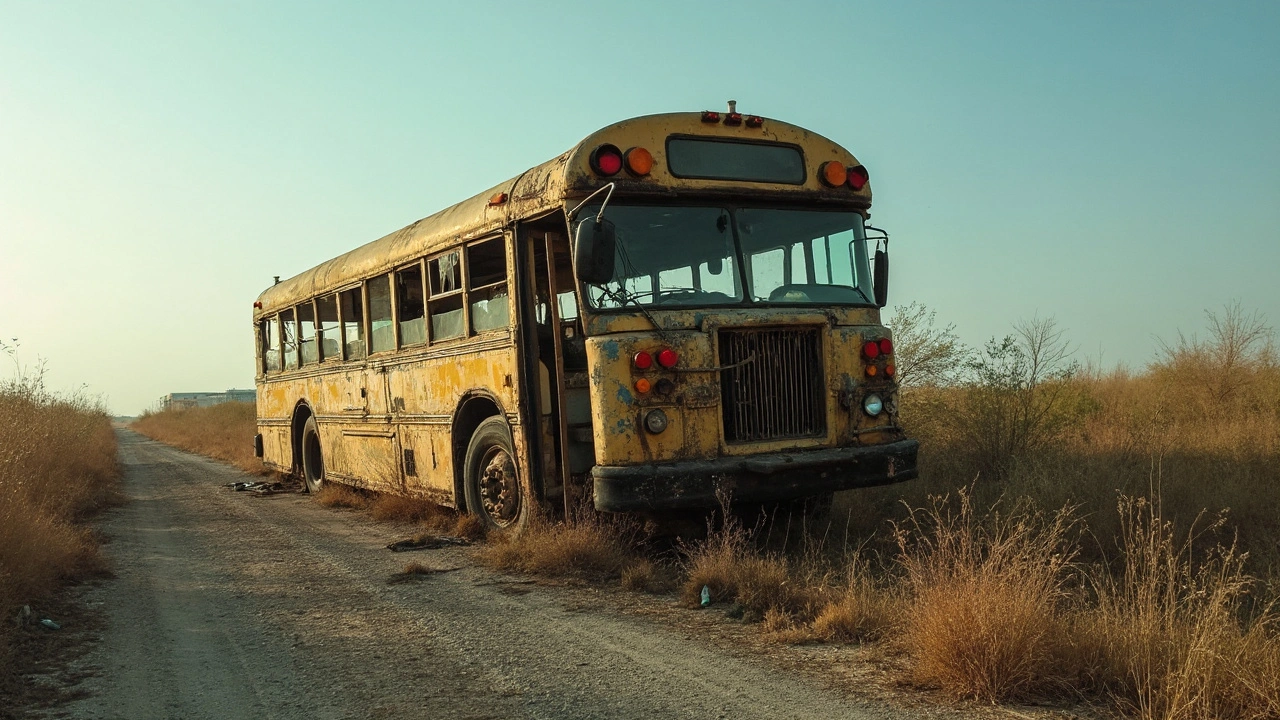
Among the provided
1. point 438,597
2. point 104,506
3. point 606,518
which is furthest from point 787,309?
point 104,506

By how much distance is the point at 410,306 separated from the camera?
9.55 meters

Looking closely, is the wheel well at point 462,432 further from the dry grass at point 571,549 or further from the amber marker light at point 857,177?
the amber marker light at point 857,177

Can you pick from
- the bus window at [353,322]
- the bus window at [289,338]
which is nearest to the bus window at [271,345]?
the bus window at [289,338]

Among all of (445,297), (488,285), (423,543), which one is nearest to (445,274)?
(445,297)

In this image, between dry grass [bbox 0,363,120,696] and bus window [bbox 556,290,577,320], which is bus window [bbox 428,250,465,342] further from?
dry grass [bbox 0,363,120,696]

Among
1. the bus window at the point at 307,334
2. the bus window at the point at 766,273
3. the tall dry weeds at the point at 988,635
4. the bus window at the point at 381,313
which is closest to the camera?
the tall dry weeds at the point at 988,635

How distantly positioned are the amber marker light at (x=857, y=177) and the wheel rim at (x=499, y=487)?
336 cm

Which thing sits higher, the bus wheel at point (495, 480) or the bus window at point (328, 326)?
the bus window at point (328, 326)

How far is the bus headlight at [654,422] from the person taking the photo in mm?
6477

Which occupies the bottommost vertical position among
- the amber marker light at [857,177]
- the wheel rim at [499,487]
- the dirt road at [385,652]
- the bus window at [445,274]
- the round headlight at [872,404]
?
the dirt road at [385,652]

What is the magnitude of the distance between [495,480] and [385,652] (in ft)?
10.5

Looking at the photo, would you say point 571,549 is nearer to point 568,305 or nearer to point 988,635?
point 568,305

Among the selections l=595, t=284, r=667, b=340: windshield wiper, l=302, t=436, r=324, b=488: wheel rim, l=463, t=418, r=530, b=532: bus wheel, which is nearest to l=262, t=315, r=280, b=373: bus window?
l=302, t=436, r=324, b=488: wheel rim

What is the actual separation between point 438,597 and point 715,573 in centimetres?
175
